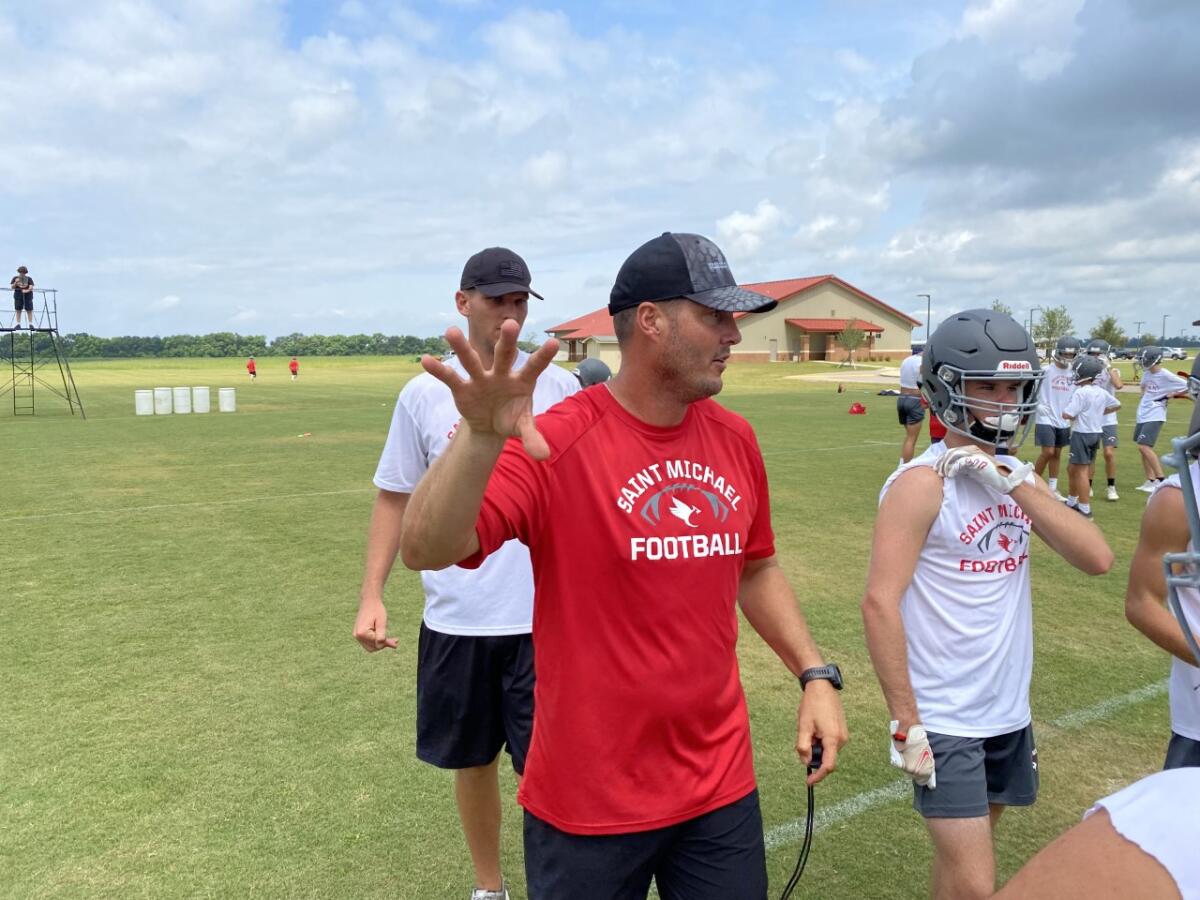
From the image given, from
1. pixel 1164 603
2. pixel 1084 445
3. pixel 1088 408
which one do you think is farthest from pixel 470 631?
pixel 1088 408

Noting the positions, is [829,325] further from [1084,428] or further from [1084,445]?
[1084,445]

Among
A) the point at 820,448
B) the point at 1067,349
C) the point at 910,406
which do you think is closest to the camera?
the point at 1067,349

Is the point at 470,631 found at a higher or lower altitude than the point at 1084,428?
lower

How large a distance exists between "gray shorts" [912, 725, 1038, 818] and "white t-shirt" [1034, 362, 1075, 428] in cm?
1025

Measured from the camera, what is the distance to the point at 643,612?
221 centimetres

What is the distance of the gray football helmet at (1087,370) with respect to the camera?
11.4 metres

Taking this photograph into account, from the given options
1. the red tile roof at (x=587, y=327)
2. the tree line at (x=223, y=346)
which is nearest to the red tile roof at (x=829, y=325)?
the red tile roof at (x=587, y=327)

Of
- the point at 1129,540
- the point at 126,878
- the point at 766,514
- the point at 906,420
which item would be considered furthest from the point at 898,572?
the point at 906,420

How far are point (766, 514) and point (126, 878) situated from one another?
120 inches

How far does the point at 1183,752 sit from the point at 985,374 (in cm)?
129

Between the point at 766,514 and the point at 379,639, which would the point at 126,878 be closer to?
the point at 379,639

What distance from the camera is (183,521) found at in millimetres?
10930

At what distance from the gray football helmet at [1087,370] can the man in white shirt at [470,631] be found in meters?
10.0

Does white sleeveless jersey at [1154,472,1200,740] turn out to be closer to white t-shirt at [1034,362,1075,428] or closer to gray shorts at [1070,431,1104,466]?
gray shorts at [1070,431,1104,466]
